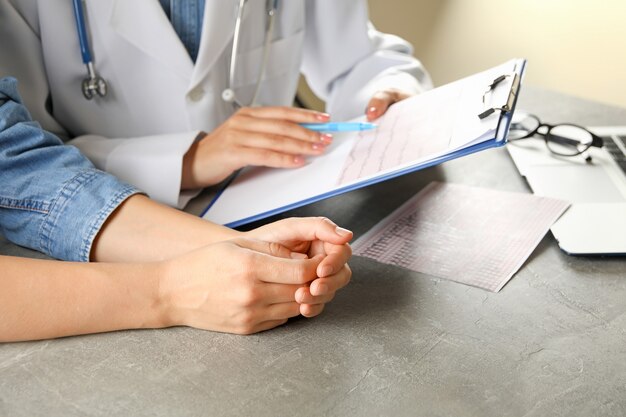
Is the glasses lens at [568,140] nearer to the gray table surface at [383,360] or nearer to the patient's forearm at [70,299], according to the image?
the gray table surface at [383,360]

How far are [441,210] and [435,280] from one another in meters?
0.18

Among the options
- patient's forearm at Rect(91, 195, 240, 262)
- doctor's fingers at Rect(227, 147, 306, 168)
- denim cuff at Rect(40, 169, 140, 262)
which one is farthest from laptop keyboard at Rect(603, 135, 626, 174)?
denim cuff at Rect(40, 169, 140, 262)

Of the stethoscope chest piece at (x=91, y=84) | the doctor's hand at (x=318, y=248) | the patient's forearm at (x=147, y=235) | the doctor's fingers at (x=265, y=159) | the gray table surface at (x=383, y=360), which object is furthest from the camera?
the stethoscope chest piece at (x=91, y=84)

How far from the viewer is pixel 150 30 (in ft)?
3.46

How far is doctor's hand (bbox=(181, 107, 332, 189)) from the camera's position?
38.7 inches

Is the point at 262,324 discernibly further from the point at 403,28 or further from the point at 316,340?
the point at 403,28

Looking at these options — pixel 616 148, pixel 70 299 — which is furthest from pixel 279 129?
pixel 616 148

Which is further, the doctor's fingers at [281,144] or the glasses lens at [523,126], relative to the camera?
the glasses lens at [523,126]

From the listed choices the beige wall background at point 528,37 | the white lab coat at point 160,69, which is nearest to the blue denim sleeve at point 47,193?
the white lab coat at point 160,69

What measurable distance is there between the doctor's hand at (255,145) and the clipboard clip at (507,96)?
0.77ft

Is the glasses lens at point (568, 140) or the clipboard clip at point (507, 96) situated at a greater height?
the clipboard clip at point (507, 96)

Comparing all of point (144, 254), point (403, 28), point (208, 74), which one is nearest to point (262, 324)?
point (144, 254)

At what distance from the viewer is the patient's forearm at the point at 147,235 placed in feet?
2.70

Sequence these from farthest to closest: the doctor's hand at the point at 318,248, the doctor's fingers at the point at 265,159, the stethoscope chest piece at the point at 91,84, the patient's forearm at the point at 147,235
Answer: the stethoscope chest piece at the point at 91,84
the doctor's fingers at the point at 265,159
the patient's forearm at the point at 147,235
the doctor's hand at the point at 318,248
